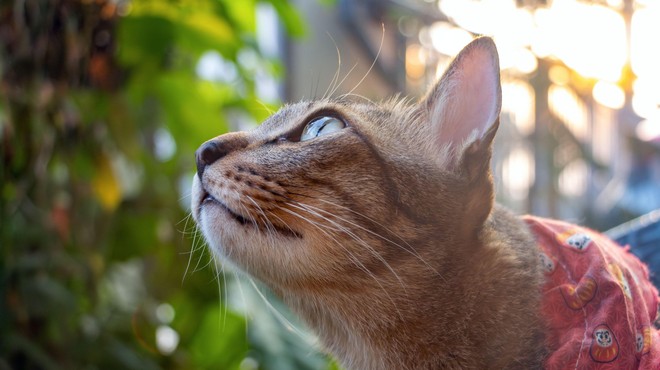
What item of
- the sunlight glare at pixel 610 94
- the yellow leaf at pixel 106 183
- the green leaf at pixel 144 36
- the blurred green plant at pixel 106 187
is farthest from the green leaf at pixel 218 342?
the sunlight glare at pixel 610 94

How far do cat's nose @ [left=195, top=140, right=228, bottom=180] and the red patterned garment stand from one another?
486mm

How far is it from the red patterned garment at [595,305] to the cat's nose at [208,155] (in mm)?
486

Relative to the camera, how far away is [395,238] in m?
0.91

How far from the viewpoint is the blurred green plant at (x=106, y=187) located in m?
1.39

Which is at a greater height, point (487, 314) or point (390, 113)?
point (390, 113)

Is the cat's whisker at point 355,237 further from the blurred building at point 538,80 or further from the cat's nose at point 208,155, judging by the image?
the blurred building at point 538,80

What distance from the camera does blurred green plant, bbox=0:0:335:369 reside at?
1.39 metres

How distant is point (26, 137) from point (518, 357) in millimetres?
1069

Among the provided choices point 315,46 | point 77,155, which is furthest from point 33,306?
point 315,46

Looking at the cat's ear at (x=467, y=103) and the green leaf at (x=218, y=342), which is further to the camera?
the green leaf at (x=218, y=342)

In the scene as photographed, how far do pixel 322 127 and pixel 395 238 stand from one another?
0.68 ft

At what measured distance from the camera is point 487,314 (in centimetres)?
91

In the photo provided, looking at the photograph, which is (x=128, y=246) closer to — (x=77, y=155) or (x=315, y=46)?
(x=77, y=155)

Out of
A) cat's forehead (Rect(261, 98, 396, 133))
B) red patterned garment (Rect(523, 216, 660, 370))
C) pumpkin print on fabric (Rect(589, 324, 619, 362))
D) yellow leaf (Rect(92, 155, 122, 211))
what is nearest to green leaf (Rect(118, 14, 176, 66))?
yellow leaf (Rect(92, 155, 122, 211))
